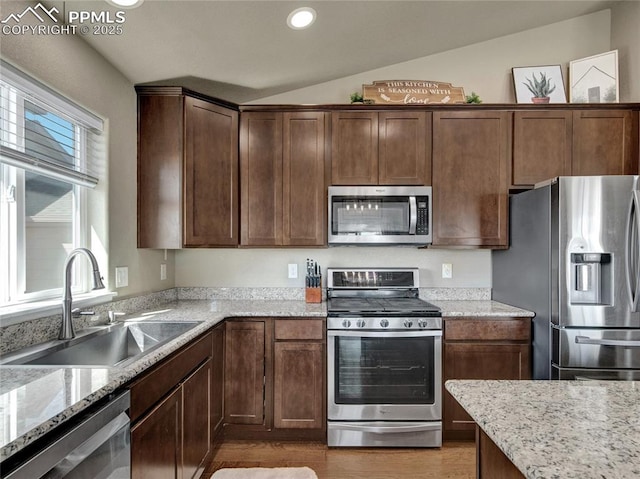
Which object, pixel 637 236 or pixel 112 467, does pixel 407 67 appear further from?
pixel 112 467

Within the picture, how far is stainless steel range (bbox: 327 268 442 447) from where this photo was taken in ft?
7.83

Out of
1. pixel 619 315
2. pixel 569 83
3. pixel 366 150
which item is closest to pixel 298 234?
pixel 366 150

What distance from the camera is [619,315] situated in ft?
6.95

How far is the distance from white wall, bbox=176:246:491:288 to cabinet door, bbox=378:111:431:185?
674 millimetres

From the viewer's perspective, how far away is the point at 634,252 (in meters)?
2.08

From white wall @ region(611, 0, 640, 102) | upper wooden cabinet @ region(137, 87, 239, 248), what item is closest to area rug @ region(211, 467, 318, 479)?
upper wooden cabinet @ region(137, 87, 239, 248)

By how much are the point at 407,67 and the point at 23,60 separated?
2.65 metres

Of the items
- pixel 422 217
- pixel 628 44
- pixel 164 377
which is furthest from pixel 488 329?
pixel 628 44

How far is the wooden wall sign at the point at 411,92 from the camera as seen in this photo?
9.34 ft

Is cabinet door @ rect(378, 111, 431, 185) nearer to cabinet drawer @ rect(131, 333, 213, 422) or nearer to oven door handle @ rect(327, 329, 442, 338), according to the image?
oven door handle @ rect(327, 329, 442, 338)

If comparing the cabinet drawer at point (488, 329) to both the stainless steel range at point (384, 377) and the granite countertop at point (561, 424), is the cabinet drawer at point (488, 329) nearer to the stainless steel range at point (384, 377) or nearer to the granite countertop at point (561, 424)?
the stainless steel range at point (384, 377)

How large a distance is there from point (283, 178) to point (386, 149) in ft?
2.68

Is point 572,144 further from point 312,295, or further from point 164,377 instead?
point 164,377

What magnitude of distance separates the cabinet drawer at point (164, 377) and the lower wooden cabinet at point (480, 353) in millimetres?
1609
